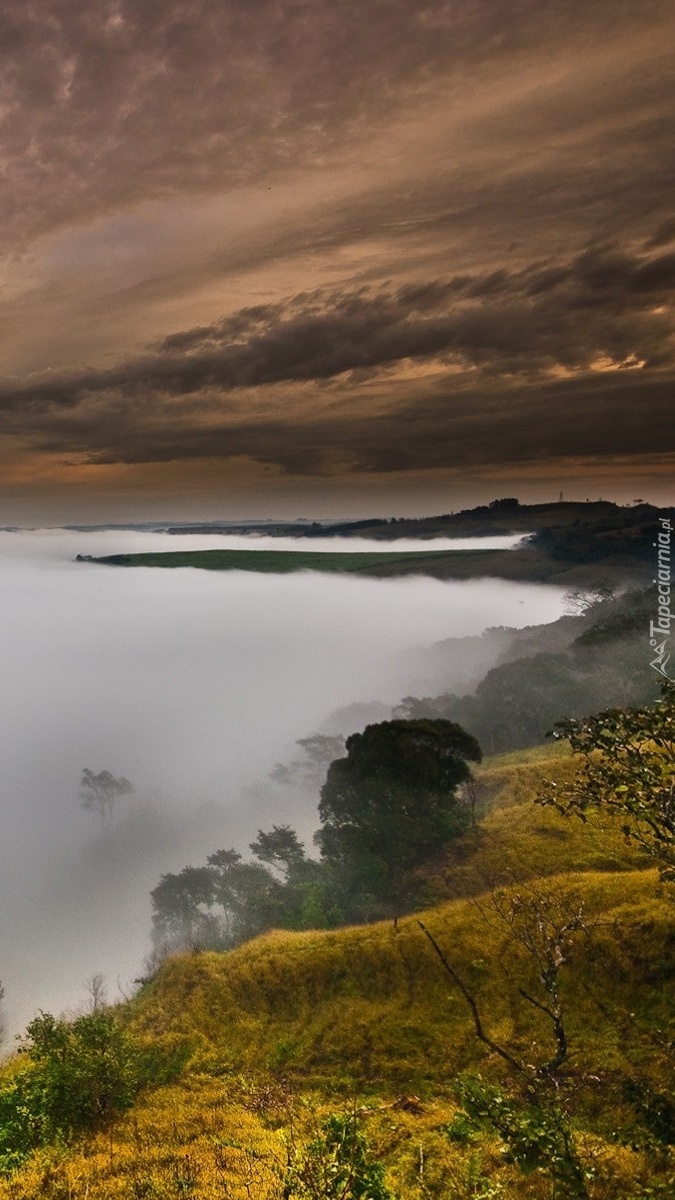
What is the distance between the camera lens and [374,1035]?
3278 cm

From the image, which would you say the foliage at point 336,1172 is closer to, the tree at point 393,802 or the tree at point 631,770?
the tree at point 631,770

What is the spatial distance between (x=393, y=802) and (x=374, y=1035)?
28.3 m

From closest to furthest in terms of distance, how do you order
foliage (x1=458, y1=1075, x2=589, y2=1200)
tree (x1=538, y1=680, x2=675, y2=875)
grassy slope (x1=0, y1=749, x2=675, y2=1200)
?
foliage (x1=458, y1=1075, x2=589, y2=1200)
tree (x1=538, y1=680, x2=675, y2=875)
grassy slope (x1=0, y1=749, x2=675, y2=1200)

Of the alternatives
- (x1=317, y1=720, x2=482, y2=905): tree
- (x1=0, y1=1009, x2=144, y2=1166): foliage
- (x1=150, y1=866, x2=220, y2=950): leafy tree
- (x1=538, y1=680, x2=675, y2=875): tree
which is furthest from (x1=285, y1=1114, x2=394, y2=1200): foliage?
(x1=150, y1=866, x2=220, y2=950): leafy tree

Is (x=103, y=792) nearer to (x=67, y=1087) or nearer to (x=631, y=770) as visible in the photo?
(x=67, y=1087)

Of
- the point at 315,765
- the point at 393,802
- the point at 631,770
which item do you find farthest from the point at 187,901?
the point at 631,770

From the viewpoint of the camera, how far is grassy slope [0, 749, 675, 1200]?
19422mm

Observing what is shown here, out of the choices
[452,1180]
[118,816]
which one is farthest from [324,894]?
[118,816]

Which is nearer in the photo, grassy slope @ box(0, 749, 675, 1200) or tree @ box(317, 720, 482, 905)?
grassy slope @ box(0, 749, 675, 1200)

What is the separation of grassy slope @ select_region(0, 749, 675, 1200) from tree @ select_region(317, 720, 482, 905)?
8.45 m

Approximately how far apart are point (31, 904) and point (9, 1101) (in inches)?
4296

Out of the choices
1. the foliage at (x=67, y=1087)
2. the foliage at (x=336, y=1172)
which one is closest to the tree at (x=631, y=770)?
Result: the foliage at (x=336, y=1172)

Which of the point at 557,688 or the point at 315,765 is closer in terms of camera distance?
the point at 557,688

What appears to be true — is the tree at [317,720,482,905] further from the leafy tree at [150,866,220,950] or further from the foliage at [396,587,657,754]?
the foliage at [396,587,657,754]
